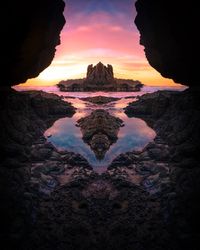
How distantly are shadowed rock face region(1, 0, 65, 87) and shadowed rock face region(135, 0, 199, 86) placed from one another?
7131 millimetres

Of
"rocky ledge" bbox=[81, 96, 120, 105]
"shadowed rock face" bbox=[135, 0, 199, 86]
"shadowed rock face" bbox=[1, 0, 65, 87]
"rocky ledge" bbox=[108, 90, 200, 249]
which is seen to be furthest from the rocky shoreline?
"rocky ledge" bbox=[81, 96, 120, 105]

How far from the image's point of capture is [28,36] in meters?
21.7

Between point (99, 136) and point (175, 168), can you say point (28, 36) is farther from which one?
point (175, 168)

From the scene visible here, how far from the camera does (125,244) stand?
13.1 m

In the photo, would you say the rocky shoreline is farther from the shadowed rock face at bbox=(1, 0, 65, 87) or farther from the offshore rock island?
the offshore rock island

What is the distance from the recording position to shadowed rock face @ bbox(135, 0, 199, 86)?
19.2m

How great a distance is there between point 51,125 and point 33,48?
1413cm

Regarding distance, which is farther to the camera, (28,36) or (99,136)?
(99,136)

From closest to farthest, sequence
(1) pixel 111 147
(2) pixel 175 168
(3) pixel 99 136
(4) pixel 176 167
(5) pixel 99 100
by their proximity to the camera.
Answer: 1. (2) pixel 175 168
2. (4) pixel 176 167
3. (3) pixel 99 136
4. (1) pixel 111 147
5. (5) pixel 99 100

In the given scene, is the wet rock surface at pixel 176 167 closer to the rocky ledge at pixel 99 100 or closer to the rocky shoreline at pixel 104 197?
the rocky shoreline at pixel 104 197

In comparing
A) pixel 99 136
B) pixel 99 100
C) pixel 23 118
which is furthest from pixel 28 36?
pixel 99 100

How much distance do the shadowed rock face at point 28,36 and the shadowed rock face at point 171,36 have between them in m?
7.13

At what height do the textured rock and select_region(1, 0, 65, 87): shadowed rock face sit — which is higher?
select_region(1, 0, 65, 87): shadowed rock face

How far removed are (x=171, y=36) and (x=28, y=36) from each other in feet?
34.2
